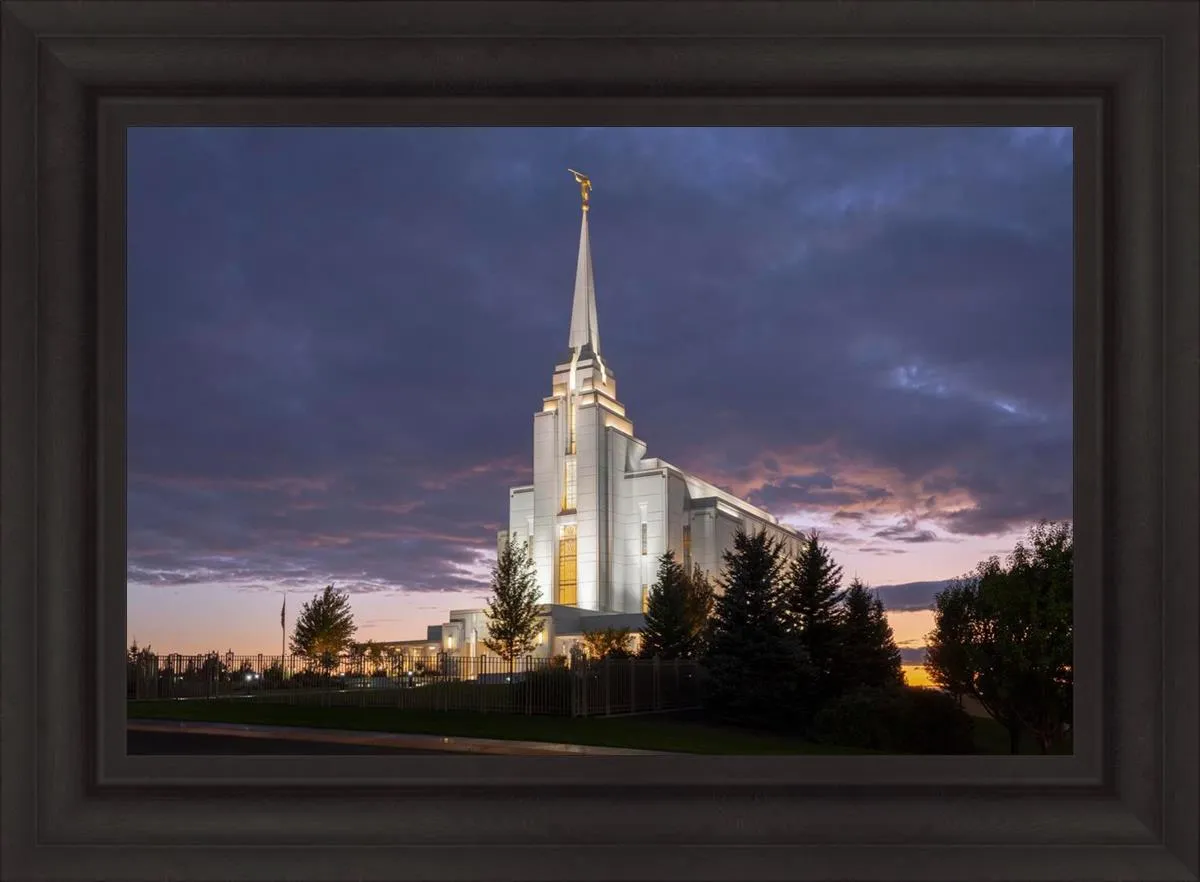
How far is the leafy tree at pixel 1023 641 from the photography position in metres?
11.2

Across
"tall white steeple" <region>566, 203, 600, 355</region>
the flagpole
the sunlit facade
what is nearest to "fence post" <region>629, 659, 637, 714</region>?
the flagpole

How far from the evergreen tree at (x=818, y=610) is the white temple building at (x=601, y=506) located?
50.0 feet

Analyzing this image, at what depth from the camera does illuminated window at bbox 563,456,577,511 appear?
96.8ft

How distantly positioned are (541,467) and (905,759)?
2875 cm

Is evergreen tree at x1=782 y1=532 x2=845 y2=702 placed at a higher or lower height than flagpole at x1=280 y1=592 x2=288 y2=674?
higher

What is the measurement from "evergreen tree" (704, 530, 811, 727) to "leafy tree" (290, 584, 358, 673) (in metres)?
9.47

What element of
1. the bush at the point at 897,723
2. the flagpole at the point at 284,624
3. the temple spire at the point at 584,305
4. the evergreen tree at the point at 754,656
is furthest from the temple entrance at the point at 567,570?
the bush at the point at 897,723

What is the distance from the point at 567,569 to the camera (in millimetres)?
29281

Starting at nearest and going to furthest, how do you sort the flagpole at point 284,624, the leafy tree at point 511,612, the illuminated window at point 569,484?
1. the leafy tree at point 511,612
2. the flagpole at point 284,624
3. the illuminated window at point 569,484

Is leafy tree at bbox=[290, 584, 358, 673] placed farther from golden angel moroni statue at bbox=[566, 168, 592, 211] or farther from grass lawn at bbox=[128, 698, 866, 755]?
golden angel moroni statue at bbox=[566, 168, 592, 211]

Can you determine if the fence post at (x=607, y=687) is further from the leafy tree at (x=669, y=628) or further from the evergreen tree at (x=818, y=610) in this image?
the leafy tree at (x=669, y=628)

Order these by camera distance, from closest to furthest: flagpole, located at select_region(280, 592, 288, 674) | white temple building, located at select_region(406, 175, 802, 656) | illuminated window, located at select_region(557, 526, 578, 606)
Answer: flagpole, located at select_region(280, 592, 288, 674) → white temple building, located at select_region(406, 175, 802, 656) → illuminated window, located at select_region(557, 526, 578, 606)

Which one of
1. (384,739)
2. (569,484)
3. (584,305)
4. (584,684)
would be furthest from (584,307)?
(384,739)
